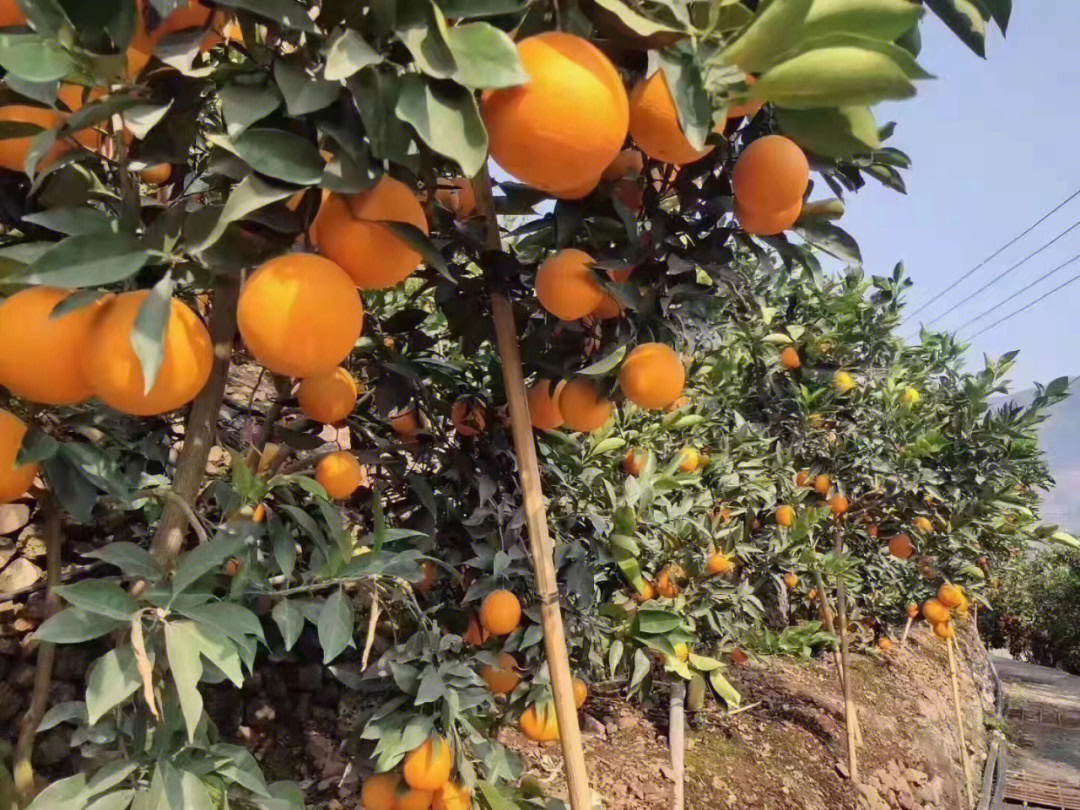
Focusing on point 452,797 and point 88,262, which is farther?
point 452,797

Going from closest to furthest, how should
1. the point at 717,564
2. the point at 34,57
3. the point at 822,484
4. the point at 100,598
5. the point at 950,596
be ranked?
the point at 34,57
the point at 100,598
the point at 717,564
the point at 822,484
the point at 950,596

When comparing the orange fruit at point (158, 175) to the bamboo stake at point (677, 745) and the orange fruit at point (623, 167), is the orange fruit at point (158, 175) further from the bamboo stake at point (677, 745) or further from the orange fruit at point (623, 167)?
the bamboo stake at point (677, 745)

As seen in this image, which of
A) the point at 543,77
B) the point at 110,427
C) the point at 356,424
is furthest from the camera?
the point at 356,424

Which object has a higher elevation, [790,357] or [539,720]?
[790,357]

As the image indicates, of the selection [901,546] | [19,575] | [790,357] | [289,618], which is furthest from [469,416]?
[901,546]

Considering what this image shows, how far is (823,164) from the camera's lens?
0.65 m

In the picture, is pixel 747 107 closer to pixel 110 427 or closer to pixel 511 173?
pixel 511 173

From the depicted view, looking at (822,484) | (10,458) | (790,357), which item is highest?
(790,357)

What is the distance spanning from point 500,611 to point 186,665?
2.53ft

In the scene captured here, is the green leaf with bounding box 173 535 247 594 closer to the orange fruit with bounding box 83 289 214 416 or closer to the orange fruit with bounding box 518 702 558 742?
the orange fruit with bounding box 83 289 214 416

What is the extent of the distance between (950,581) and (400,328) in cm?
364

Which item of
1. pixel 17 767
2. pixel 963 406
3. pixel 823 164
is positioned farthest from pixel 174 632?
pixel 963 406

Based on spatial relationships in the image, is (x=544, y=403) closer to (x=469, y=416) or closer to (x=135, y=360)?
(x=469, y=416)

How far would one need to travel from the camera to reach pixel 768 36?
1.38 ft
